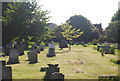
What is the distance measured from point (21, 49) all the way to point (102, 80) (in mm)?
19531

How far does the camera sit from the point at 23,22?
97.0ft

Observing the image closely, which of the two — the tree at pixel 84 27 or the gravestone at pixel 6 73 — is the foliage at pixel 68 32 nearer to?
the tree at pixel 84 27

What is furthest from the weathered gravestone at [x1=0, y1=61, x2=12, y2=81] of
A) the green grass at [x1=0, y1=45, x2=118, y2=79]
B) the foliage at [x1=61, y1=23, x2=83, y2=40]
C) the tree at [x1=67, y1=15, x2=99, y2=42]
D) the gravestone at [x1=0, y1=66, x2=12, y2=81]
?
the tree at [x1=67, y1=15, x2=99, y2=42]

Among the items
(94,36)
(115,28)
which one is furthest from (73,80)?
(94,36)

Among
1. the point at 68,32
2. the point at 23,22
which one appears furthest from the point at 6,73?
the point at 68,32

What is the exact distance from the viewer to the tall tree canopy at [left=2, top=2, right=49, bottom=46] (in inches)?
1157

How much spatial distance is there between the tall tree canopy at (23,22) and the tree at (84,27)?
156ft

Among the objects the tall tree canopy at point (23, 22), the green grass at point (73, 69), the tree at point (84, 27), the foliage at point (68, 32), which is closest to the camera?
the green grass at point (73, 69)

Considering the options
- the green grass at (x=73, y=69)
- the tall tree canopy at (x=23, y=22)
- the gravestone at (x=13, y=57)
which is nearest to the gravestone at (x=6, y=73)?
the green grass at (x=73, y=69)

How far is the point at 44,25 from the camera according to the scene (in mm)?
31234

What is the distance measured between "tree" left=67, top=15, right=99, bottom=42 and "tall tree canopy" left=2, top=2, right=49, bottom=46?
156 feet

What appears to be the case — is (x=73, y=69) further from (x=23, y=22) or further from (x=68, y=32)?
(x=68, y=32)

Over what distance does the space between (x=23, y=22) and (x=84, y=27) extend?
5378cm

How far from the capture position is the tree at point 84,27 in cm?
7911
